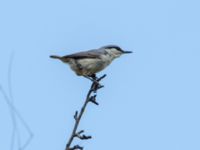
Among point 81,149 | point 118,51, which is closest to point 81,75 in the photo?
point 118,51

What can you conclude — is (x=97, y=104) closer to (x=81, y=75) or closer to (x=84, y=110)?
(x=84, y=110)


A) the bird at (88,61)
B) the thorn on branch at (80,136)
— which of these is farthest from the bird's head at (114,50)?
the thorn on branch at (80,136)

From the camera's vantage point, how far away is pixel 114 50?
8602 mm

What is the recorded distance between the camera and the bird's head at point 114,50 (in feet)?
27.8

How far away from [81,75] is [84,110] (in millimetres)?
3663

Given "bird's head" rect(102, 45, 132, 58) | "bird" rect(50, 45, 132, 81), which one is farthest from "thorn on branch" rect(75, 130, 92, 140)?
"bird's head" rect(102, 45, 132, 58)

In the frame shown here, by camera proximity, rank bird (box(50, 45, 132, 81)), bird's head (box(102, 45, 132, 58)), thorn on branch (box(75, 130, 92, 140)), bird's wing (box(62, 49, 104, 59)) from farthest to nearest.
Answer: bird's head (box(102, 45, 132, 58))
bird's wing (box(62, 49, 104, 59))
bird (box(50, 45, 132, 81))
thorn on branch (box(75, 130, 92, 140))

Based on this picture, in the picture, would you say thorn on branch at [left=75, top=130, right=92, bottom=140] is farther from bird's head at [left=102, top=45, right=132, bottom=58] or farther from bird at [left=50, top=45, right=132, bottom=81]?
bird's head at [left=102, top=45, right=132, bottom=58]

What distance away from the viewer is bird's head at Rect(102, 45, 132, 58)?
847 centimetres

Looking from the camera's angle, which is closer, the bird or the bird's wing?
the bird

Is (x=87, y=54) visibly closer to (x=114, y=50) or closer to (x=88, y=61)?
(x=88, y=61)

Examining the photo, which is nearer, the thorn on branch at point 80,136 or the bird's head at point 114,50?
the thorn on branch at point 80,136

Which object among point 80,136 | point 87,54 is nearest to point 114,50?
point 87,54

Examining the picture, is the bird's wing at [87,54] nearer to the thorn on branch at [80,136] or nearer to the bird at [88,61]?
the bird at [88,61]
